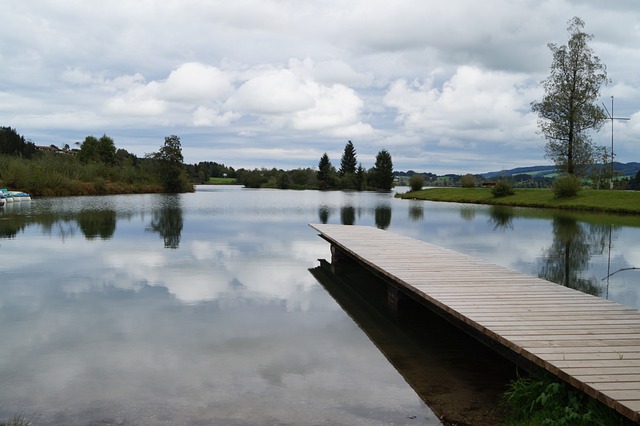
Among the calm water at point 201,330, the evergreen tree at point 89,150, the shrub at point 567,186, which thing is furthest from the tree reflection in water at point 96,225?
the evergreen tree at point 89,150

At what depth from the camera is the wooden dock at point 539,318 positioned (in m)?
4.30

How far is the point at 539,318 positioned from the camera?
20.2 ft

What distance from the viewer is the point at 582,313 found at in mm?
6449

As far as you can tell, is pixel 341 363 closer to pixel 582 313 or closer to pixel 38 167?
pixel 582 313

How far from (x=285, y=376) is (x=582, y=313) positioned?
3.68m

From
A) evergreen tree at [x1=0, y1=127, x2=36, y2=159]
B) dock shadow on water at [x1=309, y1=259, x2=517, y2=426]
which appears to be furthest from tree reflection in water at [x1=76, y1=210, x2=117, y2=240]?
evergreen tree at [x1=0, y1=127, x2=36, y2=159]

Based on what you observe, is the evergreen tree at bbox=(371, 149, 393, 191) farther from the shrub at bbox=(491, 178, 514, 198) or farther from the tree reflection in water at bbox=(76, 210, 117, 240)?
the tree reflection in water at bbox=(76, 210, 117, 240)

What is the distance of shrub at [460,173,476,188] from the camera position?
5643 centimetres

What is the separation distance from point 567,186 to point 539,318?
3477cm

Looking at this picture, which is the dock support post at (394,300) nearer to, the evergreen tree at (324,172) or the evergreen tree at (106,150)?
the evergreen tree at (106,150)

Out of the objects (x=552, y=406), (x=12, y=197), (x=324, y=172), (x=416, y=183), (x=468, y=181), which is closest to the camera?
(x=552, y=406)

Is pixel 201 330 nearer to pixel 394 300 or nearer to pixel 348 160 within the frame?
pixel 394 300

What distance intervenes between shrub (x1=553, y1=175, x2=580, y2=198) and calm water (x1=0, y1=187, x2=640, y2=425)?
20385 millimetres

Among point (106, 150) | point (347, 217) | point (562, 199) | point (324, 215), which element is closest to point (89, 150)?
point (106, 150)
